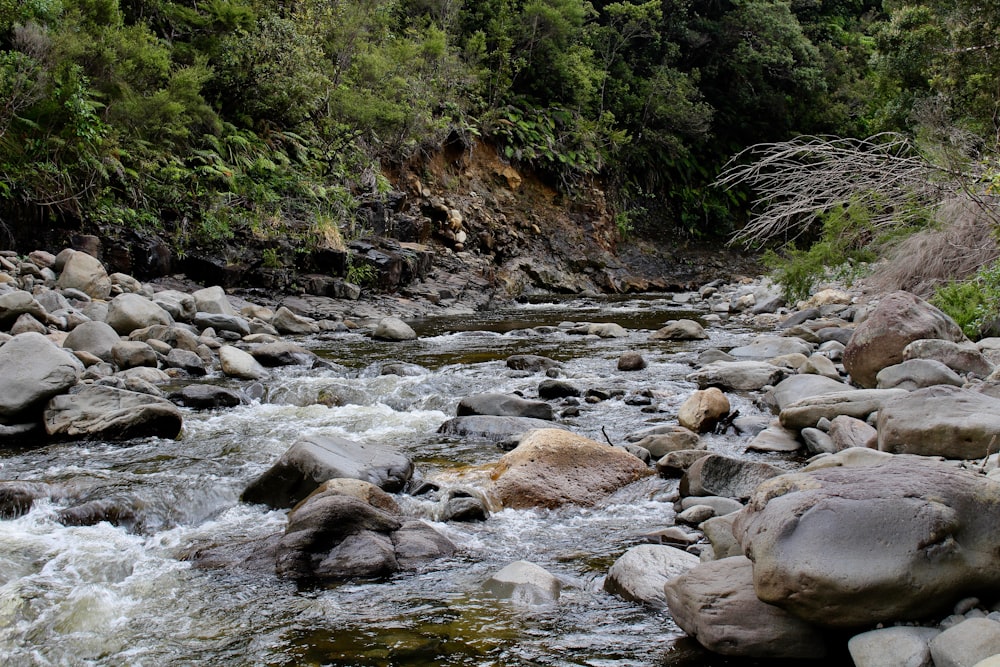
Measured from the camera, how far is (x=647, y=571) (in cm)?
354

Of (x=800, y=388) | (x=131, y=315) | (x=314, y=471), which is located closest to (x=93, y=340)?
(x=131, y=315)

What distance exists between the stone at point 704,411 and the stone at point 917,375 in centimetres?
133

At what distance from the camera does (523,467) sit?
16.6 ft

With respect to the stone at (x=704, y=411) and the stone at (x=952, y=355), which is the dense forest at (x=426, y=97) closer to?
the stone at (x=952, y=355)

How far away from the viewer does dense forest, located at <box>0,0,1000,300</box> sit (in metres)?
11.5

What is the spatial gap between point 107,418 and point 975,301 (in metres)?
8.82

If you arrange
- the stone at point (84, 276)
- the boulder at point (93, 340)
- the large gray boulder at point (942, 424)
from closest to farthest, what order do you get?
1. the large gray boulder at point (942, 424)
2. the boulder at point (93, 340)
3. the stone at point (84, 276)

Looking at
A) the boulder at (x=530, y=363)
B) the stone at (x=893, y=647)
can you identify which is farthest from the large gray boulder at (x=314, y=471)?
the boulder at (x=530, y=363)

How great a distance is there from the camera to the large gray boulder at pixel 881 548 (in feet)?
8.75

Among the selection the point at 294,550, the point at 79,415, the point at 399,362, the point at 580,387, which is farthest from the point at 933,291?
the point at 79,415

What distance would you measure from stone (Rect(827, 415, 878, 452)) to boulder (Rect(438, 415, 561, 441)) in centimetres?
228

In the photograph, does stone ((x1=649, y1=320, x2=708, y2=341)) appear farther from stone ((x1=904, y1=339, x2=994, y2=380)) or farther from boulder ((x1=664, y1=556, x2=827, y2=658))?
boulder ((x1=664, y1=556, x2=827, y2=658))

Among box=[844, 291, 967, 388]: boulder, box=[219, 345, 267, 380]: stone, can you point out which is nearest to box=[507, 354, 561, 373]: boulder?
box=[219, 345, 267, 380]: stone

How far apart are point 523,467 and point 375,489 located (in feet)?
3.41
